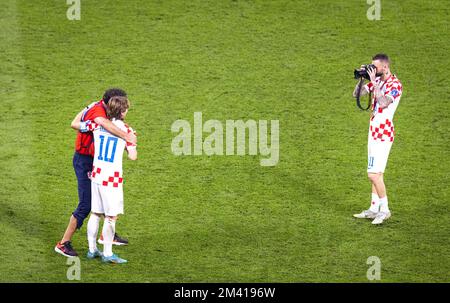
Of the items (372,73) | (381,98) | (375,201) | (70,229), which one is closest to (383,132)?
(381,98)

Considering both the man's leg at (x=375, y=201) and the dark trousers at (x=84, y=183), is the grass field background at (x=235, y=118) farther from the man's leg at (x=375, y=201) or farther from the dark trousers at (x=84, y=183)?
the dark trousers at (x=84, y=183)

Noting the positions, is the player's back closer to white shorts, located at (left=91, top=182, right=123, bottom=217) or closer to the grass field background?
white shorts, located at (left=91, top=182, right=123, bottom=217)

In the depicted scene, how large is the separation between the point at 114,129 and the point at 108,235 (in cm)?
109

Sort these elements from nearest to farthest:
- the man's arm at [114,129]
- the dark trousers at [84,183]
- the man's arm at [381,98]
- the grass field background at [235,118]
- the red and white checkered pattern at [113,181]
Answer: the man's arm at [114,129] → the red and white checkered pattern at [113,181] → the dark trousers at [84,183] → the grass field background at [235,118] → the man's arm at [381,98]

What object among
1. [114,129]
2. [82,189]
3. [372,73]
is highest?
[372,73]

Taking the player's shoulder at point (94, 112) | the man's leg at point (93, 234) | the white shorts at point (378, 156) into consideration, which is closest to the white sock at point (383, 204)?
the white shorts at point (378, 156)

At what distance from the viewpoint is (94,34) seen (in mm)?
16031

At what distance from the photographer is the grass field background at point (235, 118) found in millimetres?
10914

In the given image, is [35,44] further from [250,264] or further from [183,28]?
[250,264]

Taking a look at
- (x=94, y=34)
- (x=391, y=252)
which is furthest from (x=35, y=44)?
(x=391, y=252)

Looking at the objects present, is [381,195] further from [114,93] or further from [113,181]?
[114,93]

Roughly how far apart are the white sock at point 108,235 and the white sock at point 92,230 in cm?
9

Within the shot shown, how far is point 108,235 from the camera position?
10.6 meters

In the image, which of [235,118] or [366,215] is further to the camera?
[235,118]
